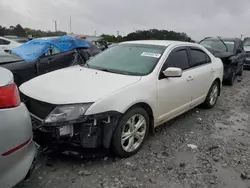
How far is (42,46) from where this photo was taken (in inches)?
242

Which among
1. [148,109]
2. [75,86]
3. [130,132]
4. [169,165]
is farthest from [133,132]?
[75,86]

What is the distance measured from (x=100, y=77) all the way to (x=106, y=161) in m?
1.12

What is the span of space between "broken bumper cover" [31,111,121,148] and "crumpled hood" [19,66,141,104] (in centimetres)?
23

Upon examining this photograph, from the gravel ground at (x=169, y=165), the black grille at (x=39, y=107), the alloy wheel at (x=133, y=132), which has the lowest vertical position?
the gravel ground at (x=169, y=165)

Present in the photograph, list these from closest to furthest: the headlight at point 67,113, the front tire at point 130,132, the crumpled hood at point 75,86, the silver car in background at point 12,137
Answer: the silver car in background at point 12,137 → the headlight at point 67,113 → the crumpled hood at point 75,86 → the front tire at point 130,132

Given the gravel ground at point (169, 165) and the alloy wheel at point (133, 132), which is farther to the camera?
the alloy wheel at point (133, 132)

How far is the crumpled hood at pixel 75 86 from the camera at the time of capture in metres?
2.75

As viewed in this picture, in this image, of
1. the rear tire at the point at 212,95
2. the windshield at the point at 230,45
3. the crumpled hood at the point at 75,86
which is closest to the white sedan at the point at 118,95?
the crumpled hood at the point at 75,86

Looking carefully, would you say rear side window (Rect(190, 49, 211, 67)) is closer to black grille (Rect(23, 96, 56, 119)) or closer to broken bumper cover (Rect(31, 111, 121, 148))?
broken bumper cover (Rect(31, 111, 121, 148))

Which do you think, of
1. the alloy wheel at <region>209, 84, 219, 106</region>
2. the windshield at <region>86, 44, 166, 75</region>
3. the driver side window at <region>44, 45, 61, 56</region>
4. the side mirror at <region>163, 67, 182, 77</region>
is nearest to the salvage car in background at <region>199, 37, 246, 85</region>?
the alloy wheel at <region>209, 84, 219, 106</region>

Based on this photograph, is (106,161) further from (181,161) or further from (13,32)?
(13,32)

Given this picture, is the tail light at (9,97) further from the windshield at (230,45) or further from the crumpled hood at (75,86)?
the windshield at (230,45)

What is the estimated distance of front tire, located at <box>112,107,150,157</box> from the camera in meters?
2.95

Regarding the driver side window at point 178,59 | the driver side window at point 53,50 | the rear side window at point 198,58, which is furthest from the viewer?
the driver side window at point 53,50
